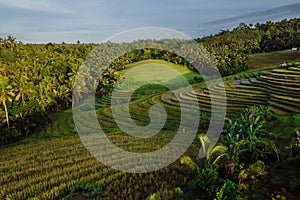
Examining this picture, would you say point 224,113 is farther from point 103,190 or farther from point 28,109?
point 28,109

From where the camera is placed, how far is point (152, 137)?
793 inches

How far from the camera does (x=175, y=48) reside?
69.7 meters

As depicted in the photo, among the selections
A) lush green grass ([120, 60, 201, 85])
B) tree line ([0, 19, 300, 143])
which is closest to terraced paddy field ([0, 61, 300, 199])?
tree line ([0, 19, 300, 143])

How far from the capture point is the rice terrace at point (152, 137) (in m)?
9.44

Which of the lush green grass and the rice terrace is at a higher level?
the lush green grass

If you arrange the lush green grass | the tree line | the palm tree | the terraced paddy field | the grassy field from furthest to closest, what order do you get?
the grassy field
the lush green grass
the tree line
the palm tree
the terraced paddy field

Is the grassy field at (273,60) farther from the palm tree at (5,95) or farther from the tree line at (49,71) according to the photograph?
the palm tree at (5,95)

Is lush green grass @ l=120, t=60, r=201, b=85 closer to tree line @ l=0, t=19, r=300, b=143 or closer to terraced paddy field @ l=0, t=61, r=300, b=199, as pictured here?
tree line @ l=0, t=19, r=300, b=143

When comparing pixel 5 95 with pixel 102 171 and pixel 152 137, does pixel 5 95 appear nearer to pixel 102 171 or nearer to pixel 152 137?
pixel 152 137

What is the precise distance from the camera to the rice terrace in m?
9.44

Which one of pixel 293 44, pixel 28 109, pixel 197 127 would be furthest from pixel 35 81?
pixel 293 44

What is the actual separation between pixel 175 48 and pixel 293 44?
117ft

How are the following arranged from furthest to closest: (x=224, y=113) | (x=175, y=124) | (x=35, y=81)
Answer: (x=35, y=81)
(x=175, y=124)
(x=224, y=113)

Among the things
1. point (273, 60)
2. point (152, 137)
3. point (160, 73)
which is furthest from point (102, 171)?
point (273, 60)
